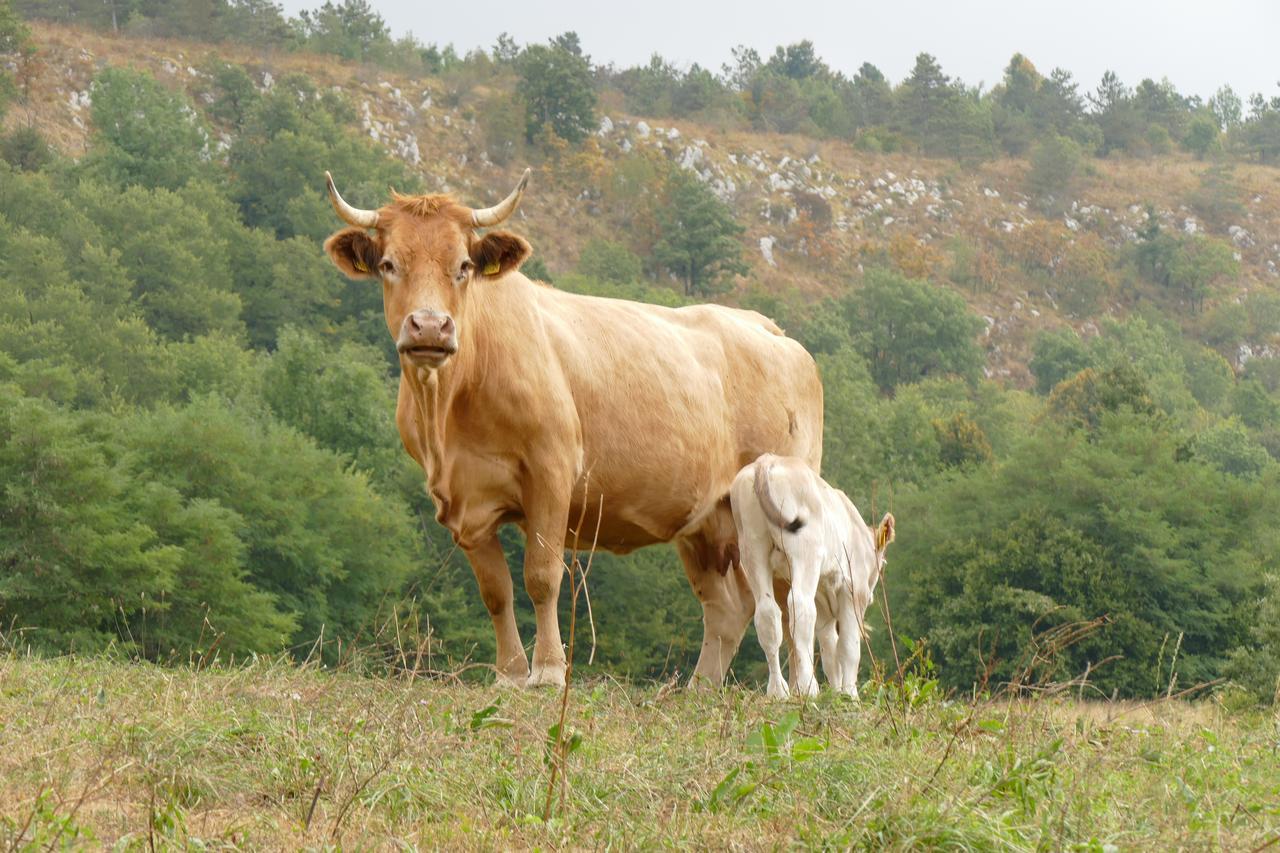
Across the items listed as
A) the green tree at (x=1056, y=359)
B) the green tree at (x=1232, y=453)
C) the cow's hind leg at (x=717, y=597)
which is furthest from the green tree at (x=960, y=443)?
the cow's hind leg at (x=717, y=597)

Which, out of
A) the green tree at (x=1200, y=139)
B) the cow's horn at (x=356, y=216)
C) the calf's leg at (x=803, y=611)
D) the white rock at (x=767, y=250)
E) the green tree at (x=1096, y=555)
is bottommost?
the white rock at (x=767, y=250)

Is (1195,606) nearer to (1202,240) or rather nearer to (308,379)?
(308,379)

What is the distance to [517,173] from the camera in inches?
5886

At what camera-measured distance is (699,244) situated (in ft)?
453

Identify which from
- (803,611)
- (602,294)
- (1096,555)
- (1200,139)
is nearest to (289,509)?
(1096,555)

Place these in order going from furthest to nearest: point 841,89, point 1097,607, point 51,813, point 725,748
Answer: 1. point 841,89
2. point 1097,607
3. point 725,748
4. point 51,813

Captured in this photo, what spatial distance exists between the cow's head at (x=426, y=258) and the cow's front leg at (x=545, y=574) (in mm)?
1255

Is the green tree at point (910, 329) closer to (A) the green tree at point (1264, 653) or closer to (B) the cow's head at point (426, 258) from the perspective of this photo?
(A) the green tree at point (1264, 653)

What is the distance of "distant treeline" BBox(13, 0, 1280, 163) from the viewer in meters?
152

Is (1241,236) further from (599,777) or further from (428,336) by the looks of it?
(599,777)

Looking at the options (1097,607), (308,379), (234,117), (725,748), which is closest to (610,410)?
(725,748)

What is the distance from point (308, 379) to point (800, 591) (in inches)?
2488

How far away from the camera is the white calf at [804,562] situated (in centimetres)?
1023

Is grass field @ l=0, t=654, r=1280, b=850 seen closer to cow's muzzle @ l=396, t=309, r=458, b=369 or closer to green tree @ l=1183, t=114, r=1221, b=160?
cow's muzzle @ l=396, t=309, r=458, b=369
